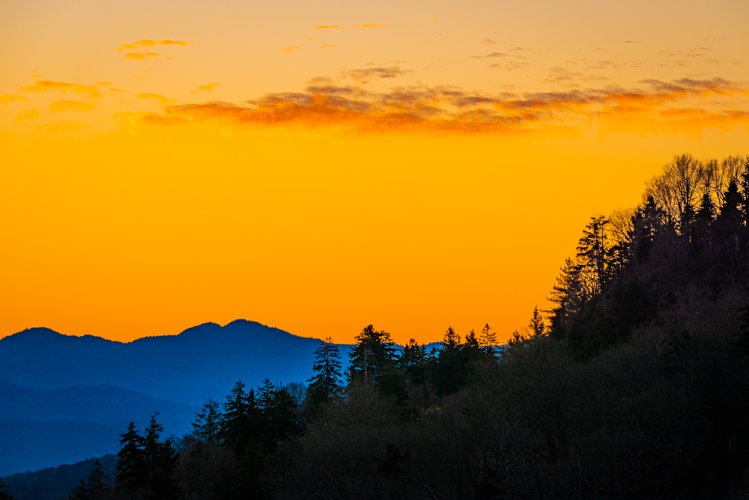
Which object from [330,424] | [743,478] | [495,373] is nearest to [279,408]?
[330,424]

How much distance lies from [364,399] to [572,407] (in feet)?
85.9

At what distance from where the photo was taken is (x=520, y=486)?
64.6m

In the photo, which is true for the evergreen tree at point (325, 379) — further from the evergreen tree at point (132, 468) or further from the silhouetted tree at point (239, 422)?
the evergreen tree at point (132, 468)

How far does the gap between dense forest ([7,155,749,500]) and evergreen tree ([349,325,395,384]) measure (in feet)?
6.63

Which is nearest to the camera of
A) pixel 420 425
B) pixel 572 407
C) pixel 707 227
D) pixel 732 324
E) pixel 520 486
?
pixel 520 486

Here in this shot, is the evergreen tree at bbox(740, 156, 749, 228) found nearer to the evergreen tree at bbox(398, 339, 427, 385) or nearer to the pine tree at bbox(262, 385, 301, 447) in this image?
the evergreen tree at bbox(398, 339, 427, 385)

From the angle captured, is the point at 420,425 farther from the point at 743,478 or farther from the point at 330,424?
the point at 743,478

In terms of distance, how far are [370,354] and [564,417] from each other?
57.1 m

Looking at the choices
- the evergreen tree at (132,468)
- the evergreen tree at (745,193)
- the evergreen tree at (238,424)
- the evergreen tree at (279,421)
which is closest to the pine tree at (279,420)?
the evergreen tree at (279,421)

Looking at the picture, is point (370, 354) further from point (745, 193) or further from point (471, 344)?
point (745, 193)

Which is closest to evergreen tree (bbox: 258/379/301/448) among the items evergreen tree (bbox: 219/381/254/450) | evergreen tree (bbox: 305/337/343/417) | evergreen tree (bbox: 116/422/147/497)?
evergreen tree (bbox: 219/381/254/450)

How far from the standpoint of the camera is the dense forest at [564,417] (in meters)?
61.4

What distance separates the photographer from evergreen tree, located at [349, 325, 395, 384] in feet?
405

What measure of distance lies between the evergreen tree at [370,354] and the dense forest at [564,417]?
2021 millimetres
